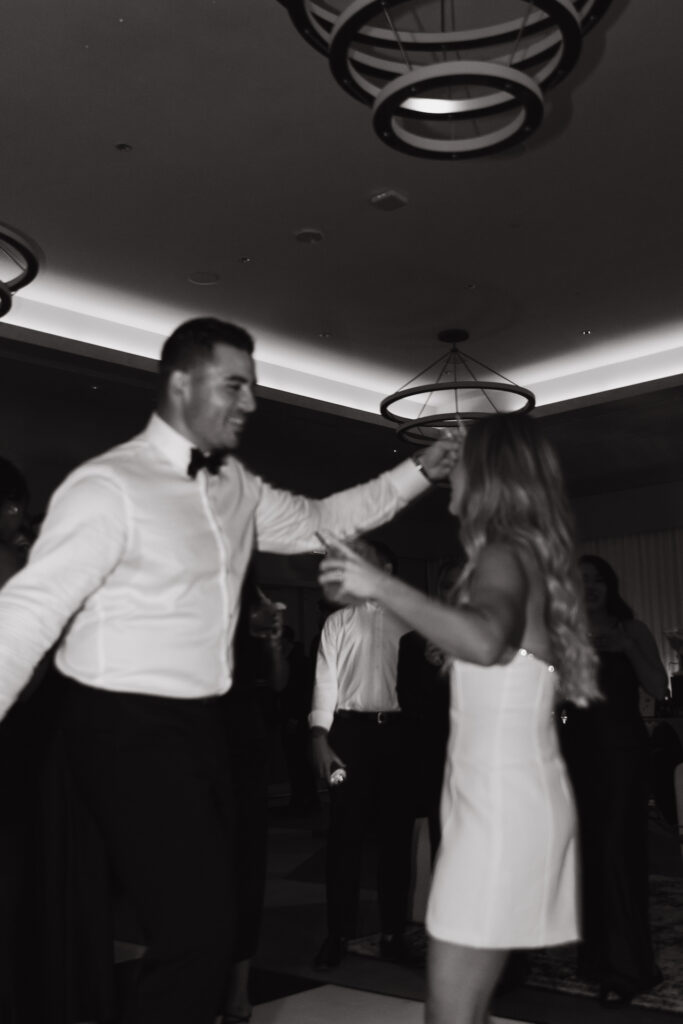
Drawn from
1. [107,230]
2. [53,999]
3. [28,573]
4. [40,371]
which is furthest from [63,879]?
Result: [40,371]

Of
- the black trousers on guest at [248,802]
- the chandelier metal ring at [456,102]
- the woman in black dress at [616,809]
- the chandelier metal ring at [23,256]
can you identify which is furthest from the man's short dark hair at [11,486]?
the chandelier metal ring at [23,256]

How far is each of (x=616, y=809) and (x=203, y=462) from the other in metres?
2.39

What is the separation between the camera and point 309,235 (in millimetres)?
7387

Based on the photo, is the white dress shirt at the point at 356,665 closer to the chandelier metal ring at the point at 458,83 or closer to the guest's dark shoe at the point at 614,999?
the guest's dark shoe at the point at 614,999

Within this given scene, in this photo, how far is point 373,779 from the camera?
4.52m

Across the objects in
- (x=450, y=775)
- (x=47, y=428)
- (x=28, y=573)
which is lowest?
(x=450, y=775)

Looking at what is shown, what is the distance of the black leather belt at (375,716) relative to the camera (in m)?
4.58

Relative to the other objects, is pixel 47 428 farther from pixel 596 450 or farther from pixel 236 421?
pixel 236 421

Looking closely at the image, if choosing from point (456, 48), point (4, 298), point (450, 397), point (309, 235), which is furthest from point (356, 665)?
point (450, 397)

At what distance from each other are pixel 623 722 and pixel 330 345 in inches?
259

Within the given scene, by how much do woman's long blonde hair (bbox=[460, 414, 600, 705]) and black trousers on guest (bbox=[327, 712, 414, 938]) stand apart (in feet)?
8.49

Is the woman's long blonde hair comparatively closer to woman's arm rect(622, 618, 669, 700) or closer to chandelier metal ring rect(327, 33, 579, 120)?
woman's arm rect(622, 618, 669, 700)

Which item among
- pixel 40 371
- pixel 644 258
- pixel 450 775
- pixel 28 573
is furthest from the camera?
pixel 40 371

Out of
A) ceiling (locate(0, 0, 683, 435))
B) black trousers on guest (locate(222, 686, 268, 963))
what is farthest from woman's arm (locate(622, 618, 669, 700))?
ceiling (locate(0, 0, 683, 435))
